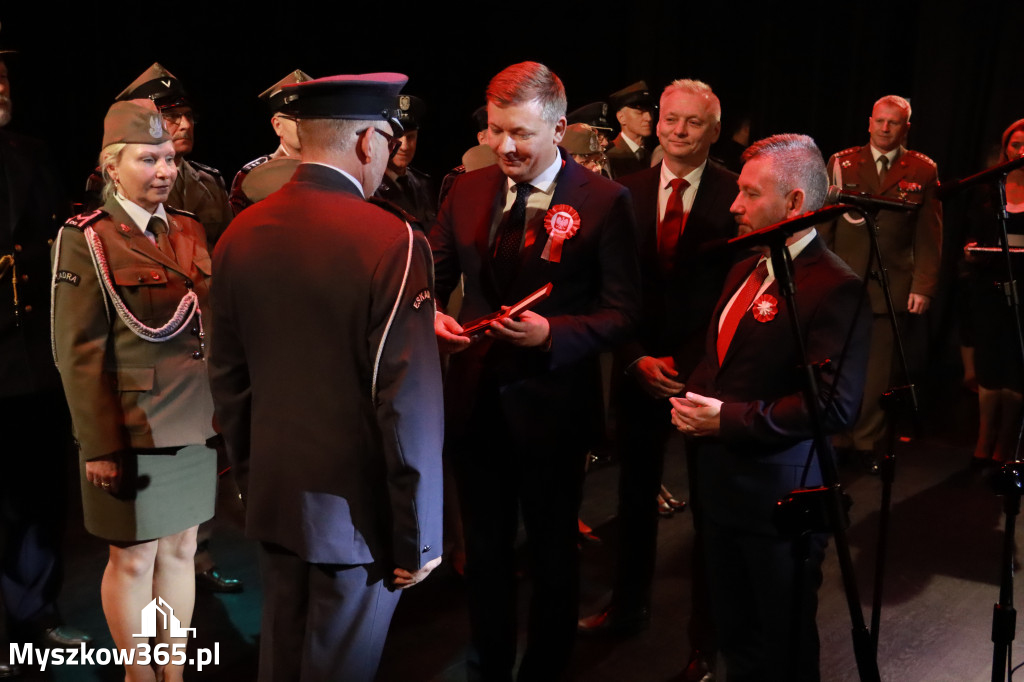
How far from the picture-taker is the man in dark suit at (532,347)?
2221 millimetres

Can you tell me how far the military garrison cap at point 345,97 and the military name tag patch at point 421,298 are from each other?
340 millimetres

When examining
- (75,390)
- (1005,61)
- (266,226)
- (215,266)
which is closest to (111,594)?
(75,390)

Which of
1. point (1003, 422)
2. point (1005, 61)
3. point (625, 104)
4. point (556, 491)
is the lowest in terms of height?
point (1003, 422)

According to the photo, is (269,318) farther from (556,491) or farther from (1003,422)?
(1003,422)

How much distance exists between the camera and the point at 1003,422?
4.65m

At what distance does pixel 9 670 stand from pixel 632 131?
4.00m

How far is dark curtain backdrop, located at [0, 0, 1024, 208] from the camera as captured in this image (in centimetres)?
478

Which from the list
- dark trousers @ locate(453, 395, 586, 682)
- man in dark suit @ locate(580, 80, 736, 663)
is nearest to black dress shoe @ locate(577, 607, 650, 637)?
man in dark suit @ locate(580, 80, 736, 663)

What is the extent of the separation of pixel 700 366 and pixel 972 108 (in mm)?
5329

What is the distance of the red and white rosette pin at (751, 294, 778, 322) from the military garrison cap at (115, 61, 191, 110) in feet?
8.32

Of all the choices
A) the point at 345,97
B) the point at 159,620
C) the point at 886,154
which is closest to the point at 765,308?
the point at 345,97

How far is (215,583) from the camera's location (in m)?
3.23

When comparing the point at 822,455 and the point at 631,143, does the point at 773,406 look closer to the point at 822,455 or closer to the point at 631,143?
the point at 822,455

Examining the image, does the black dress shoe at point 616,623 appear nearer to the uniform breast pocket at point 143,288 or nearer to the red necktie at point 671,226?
the red necktie at point 671,226
